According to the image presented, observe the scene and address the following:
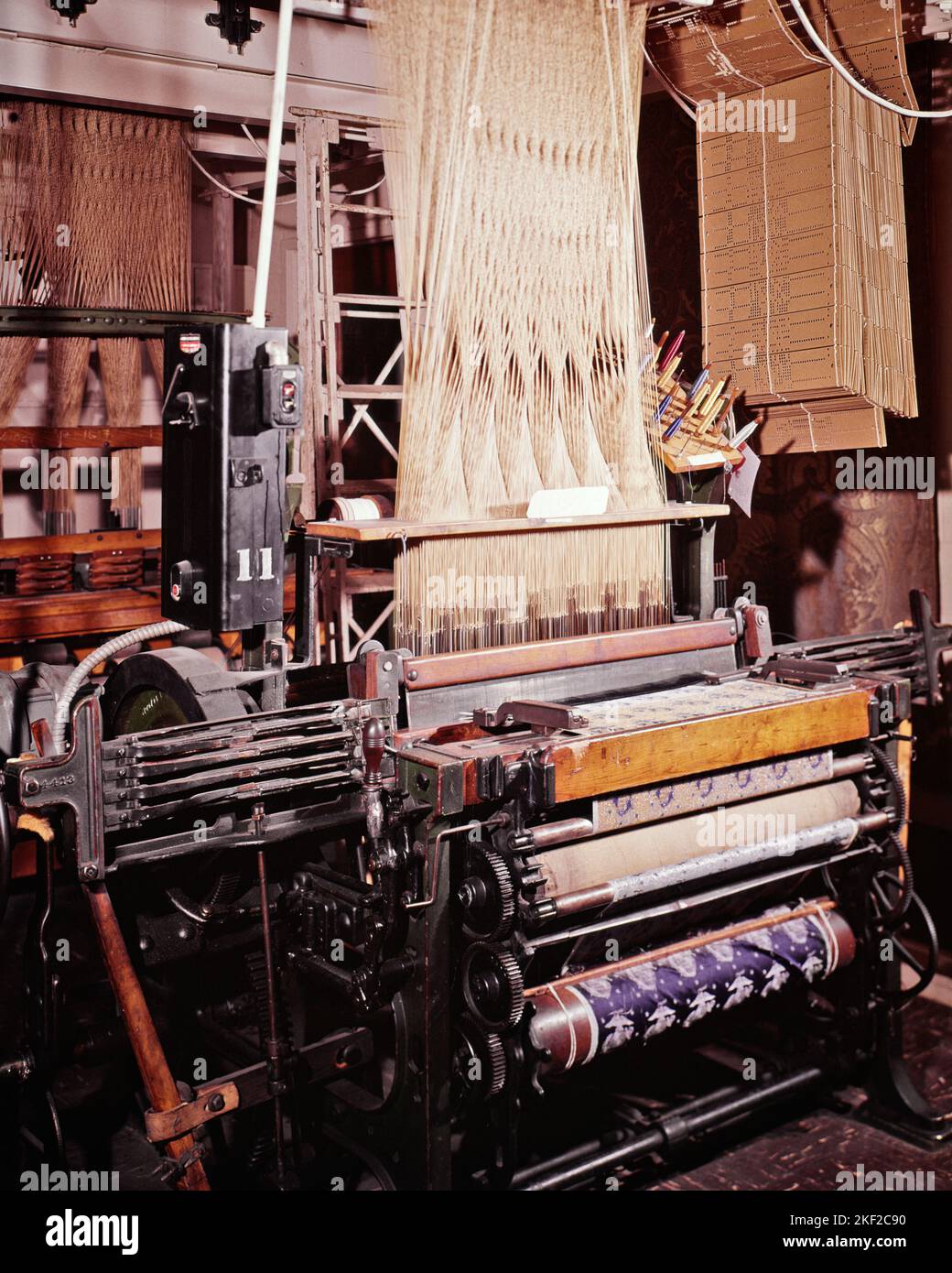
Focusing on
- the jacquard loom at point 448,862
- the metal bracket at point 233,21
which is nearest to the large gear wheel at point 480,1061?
the jacquard loom at point 448,862

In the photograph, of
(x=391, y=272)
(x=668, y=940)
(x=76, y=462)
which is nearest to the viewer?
(x=668, y=940)

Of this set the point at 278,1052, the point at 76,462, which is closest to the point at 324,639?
the point at 76,462

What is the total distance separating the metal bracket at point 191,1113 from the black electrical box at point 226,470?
0.99 meters

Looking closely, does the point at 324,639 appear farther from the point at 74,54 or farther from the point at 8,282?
the point at 74,54

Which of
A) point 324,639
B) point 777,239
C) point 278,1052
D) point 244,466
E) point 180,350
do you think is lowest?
point 278,1052

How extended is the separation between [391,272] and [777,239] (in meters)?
5.25

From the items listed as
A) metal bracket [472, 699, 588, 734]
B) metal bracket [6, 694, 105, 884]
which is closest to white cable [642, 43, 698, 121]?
metal bracket [472, 699, 588, 734]

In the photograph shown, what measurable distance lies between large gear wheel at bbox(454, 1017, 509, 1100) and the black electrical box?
0.99m

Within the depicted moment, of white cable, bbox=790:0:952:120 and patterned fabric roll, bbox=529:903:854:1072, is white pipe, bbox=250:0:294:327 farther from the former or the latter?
patterned fabric roll, bbox=529:903:854:1072

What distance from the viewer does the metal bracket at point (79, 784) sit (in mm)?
2389

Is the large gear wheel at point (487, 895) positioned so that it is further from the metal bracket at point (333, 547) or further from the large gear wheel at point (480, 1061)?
the metal bracket at point (333, 547)

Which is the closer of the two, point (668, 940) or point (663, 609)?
point (668, 940)

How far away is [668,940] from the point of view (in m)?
3.24

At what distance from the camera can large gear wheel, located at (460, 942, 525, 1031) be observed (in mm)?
2686
